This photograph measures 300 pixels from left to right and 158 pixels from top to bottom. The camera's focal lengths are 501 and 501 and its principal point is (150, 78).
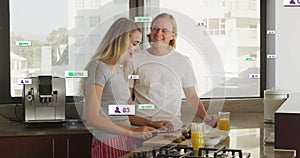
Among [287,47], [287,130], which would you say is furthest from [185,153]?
[287,47]

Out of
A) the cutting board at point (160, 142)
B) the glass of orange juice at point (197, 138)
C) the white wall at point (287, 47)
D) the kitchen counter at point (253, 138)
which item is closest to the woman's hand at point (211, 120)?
the kitchen counter at point (253, 138)

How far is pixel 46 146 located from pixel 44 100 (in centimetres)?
34

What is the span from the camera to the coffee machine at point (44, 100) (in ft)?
11.4

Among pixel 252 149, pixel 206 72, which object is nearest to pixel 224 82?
pixel 206 72

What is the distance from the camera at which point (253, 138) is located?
9.32ft

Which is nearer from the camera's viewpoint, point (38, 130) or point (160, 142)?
point (160, 142)

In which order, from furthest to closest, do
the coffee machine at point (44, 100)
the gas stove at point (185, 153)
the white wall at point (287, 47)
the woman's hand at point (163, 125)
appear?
the white wall at point (287, 47) < the coffee machine at point (44, 100) < the woman's hand at point (163, 125) < the gas stove at point (185, 153)

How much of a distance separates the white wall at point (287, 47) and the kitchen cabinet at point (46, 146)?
1.75 m

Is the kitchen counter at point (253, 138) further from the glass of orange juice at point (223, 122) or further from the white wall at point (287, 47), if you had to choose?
the white wall at point (287, 47)

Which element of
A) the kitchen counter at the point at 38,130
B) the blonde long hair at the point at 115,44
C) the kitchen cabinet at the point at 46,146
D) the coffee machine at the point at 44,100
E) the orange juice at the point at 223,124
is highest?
the blonde long hair at the point at 115,44

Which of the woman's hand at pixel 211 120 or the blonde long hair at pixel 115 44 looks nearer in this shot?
the blonde long hair at pixel 115 44

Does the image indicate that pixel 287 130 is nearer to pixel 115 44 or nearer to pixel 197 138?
pixel 197 138

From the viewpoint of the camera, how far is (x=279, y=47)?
415cm

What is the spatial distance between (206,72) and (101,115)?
1.27 metres
